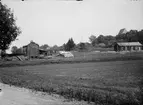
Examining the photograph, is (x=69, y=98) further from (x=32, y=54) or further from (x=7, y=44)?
(x=32, y=54)

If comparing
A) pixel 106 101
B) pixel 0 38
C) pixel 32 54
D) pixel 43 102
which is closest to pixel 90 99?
pixel 106 101

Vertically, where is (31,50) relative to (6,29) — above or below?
below

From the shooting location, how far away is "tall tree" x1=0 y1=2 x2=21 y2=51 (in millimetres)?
36531

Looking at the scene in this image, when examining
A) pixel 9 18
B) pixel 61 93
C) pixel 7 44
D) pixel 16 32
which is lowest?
pixel 61 93

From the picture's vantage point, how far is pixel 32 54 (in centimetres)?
6925

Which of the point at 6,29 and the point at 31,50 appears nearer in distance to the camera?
the point at 6,29

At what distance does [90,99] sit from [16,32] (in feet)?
116

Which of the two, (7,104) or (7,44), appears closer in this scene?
(7,104)

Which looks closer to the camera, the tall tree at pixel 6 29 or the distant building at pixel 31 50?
the tall tree at pixel 6 29

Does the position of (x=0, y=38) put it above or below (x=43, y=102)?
above

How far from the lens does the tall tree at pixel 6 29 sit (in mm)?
36531

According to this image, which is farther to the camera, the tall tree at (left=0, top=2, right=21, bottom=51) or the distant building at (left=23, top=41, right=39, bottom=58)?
the distant building at (left=23, top=41, right=39, bottom=58)

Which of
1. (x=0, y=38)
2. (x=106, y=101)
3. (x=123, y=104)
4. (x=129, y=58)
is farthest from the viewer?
(x=129, y=58)

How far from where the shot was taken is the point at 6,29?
124 feet
